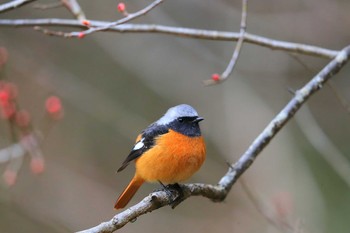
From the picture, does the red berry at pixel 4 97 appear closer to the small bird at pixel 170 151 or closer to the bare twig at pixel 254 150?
the small bird at pixel 170 151

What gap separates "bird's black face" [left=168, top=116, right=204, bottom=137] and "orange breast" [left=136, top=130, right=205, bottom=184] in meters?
0.04

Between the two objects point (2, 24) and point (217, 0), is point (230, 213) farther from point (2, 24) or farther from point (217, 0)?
point (2, 24)

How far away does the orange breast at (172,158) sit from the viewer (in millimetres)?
3873

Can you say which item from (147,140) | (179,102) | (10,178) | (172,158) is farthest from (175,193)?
(179,102)

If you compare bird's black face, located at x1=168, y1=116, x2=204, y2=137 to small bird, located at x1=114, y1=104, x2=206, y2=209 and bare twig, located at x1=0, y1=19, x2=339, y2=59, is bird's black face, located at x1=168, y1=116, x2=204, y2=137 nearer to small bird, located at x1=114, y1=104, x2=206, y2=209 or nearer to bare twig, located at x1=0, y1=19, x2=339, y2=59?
small bird, located at x1=114, y1=104, x2=206, y2=209

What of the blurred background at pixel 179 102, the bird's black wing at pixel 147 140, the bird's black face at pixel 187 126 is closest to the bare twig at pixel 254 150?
the bird's black face at pixel 187 126

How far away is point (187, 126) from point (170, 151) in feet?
0.99

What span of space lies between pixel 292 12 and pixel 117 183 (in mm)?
3436

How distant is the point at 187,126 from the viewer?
4129 mm

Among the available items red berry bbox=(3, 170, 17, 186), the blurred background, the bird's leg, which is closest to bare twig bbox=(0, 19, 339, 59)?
the bird's leg

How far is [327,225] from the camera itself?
7434 mm

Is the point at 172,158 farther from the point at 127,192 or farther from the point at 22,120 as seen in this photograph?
the point at 22,120

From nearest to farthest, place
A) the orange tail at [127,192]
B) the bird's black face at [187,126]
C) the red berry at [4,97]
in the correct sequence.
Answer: the bird's black face at [187,126]
the orange tail at [127,192]
the red berry at [4,97]

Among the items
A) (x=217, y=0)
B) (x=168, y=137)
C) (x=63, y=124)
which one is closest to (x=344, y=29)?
(x=217, y=0)
